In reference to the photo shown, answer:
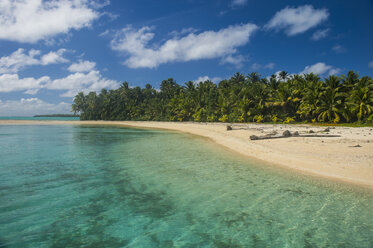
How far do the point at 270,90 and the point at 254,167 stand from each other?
39131mm

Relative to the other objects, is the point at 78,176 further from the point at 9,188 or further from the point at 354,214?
the point at 354,214

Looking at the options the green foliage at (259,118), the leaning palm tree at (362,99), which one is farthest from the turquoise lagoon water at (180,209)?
the green foliage at (259,118)

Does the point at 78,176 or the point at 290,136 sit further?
the point at 290,136

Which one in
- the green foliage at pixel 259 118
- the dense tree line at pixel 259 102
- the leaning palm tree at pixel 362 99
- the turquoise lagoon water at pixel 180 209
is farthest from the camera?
the green foliage at pixel 259 118

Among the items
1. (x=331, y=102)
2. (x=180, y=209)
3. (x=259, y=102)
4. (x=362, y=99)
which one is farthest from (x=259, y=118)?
(x=180, y=209)

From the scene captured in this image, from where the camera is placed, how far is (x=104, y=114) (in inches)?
3610

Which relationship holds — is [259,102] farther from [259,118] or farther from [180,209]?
[180,209]

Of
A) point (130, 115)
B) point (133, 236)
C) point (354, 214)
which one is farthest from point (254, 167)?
point (130, 115)

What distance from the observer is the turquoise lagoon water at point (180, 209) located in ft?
15.9

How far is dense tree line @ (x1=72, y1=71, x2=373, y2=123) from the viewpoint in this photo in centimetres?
3325

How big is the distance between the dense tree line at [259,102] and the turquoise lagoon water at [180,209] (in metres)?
29.8

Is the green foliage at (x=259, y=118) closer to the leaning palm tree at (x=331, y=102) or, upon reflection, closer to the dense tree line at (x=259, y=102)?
the dense tree line at (x=259, y=102)

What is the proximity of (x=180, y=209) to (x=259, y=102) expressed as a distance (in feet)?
145

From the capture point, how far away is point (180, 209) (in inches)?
A: 253
